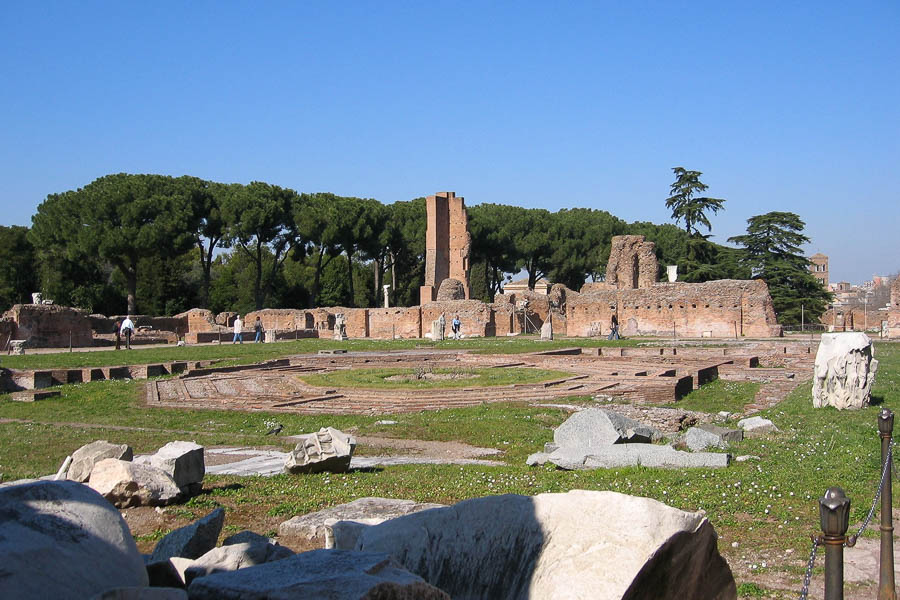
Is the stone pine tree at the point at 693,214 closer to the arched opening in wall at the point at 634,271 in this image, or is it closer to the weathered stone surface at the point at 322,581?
the arched opening in wall at the point at 634,271

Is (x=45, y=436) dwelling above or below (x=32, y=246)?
below

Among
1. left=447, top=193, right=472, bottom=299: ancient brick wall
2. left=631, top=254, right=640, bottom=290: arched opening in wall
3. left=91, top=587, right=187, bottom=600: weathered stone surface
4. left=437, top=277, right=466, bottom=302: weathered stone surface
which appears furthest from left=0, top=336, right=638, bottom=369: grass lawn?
left=447, top=193, right=472, bottom=299: ancient brick wall

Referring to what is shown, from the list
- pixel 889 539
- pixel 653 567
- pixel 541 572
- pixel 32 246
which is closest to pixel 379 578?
pixel 541 572

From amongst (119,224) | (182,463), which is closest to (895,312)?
(182,463)

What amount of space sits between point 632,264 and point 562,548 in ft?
144

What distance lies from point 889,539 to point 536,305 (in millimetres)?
39892

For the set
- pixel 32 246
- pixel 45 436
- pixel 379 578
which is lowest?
pixel 45 436

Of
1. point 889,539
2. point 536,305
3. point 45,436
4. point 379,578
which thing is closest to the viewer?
point 379,578

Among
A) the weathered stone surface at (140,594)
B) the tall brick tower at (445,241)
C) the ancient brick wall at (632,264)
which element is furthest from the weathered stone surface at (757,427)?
the tall brick tower at (445,241)

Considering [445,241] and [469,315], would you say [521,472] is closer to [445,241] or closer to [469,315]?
[469,315]

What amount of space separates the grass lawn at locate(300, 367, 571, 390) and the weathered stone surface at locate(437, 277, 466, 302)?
83.7 feet

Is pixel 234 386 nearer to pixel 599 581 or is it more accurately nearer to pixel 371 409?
pixel 371 409

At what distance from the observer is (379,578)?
288 cm

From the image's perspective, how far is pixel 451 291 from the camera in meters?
46.5
